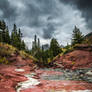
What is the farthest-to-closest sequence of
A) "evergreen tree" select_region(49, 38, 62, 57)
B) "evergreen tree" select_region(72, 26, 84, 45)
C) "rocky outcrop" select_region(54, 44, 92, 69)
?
1. "evergreen tree" select_region(49, 38, 62, 57)
2. "evergreen tree" select_region(72, 26, 84, 45)
3. "rocky outcrop" select_region(54, 44, 92, 69)

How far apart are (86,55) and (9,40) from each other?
3894 cm

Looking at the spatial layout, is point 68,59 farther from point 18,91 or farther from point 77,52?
point 18,91

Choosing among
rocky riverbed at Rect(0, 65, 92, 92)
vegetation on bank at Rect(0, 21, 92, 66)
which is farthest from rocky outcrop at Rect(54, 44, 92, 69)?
rocky riverbed at Rect(0, 65, 92, 92)

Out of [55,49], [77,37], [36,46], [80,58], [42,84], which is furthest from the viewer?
[36,46]

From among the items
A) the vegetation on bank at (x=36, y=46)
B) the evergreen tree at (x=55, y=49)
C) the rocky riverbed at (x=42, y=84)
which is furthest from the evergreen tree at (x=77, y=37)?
the rocky riverbed at (x=42, y=84)

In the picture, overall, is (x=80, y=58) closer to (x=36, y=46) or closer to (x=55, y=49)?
(x=55, y=49)

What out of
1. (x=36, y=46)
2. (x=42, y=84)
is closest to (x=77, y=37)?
(x=42, y=84)

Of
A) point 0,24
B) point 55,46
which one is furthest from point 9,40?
point 55,46

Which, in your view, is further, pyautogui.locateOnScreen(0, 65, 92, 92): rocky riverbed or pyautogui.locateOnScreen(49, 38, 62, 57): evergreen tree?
pyautogui.locateOnScreen(49, 38, 62, 57): evergreen tree

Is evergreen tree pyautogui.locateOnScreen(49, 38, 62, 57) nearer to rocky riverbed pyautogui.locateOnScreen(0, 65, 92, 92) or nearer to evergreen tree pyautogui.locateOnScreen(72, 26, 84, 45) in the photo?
evergreen tree pyautogui.locateOnScreen(72, 26, 84, 45)

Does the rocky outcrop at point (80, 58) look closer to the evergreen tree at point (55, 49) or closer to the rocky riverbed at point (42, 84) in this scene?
the rocky riverbed at point (42, 84)

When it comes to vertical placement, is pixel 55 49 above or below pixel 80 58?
above

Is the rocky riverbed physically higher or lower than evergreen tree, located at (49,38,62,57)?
lower

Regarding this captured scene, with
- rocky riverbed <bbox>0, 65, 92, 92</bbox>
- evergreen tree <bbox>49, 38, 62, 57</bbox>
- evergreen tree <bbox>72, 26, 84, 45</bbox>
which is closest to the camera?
rocky riverbed <bbox>0, 65, 92, 92</bbox>
